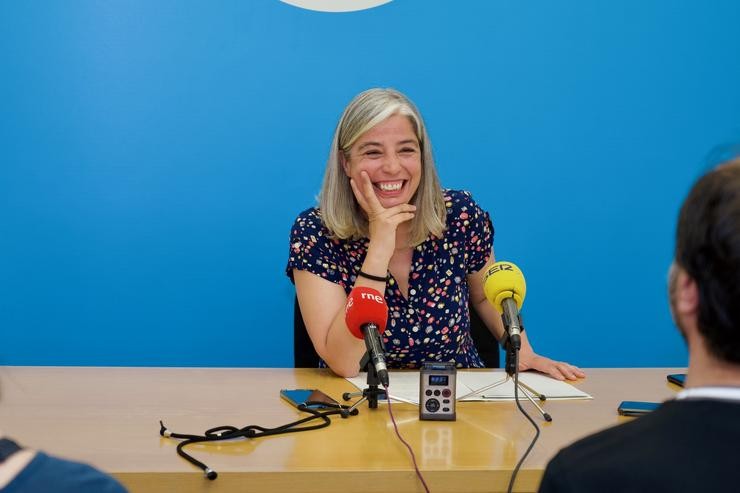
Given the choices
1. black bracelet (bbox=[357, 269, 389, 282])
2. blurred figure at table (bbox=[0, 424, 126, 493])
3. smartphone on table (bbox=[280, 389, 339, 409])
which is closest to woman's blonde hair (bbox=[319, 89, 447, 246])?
black bracelet (bbox=[357, 269, 389, 282])

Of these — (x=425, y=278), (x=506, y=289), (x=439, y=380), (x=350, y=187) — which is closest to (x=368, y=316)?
(x=439, y=380)

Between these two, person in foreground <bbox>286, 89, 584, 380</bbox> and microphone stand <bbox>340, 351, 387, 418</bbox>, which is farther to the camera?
person in foreground <bbox>286, 89, 584, 380</bbox>

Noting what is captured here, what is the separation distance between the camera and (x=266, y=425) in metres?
1.73

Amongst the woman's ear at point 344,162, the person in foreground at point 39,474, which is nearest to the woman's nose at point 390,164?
the woman's ear at point 344,162

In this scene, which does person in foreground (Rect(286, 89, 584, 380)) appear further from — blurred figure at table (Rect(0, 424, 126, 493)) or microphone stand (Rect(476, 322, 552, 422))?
Result: blurred figure at table (Rect(0, 424, 126, 493))

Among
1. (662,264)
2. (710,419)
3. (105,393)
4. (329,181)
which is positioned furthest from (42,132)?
(710,419)

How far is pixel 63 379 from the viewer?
2.11 m

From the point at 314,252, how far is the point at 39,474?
166 cm

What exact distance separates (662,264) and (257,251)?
1.54m

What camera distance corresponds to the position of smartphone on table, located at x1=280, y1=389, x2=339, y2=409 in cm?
186

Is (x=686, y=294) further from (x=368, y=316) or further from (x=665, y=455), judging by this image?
(x=368, y=316)

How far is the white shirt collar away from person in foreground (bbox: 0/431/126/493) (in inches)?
21.4

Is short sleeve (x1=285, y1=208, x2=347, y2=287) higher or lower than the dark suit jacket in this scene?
lower

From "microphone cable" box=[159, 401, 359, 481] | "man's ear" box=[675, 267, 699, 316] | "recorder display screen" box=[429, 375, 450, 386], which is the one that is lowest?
"microphone cable" box=[159, 401, 359, 481]
